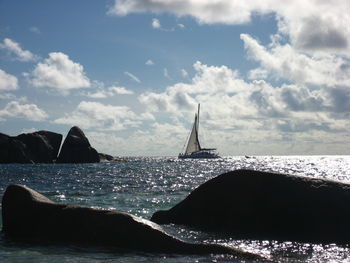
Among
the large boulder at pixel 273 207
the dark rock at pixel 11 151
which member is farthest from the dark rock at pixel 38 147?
the large boulder at pixel 273 207

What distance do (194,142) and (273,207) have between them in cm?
14829

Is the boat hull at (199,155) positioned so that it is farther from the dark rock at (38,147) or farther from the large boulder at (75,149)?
the dark rock at (38,147)

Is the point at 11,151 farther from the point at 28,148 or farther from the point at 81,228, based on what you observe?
the point at 81,228

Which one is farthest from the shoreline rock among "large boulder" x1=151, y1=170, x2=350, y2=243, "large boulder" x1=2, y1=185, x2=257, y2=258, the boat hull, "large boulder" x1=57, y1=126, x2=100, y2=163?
"large boulder" x1=151, y1=170, x2=350, y2=243

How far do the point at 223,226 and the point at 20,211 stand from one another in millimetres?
7220

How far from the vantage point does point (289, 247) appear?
40.5 ft

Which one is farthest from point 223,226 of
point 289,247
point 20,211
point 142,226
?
point 20,211

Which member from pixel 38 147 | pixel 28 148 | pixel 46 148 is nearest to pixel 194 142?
pixel 46 148

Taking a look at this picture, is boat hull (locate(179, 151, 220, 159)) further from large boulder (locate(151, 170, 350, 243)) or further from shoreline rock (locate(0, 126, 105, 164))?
large boulder (locate(151, 170, 350, 243))

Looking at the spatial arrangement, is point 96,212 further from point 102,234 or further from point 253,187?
point 253,187

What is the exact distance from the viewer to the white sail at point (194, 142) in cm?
15912

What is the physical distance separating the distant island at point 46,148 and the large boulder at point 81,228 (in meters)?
125

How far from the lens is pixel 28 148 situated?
443 feet

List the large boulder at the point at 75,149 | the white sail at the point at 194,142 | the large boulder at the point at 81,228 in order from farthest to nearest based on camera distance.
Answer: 1. the white sail at the point at 194,142
2. the large boulder at the point at 75,149
3. the large boulder at the point at 81,228
